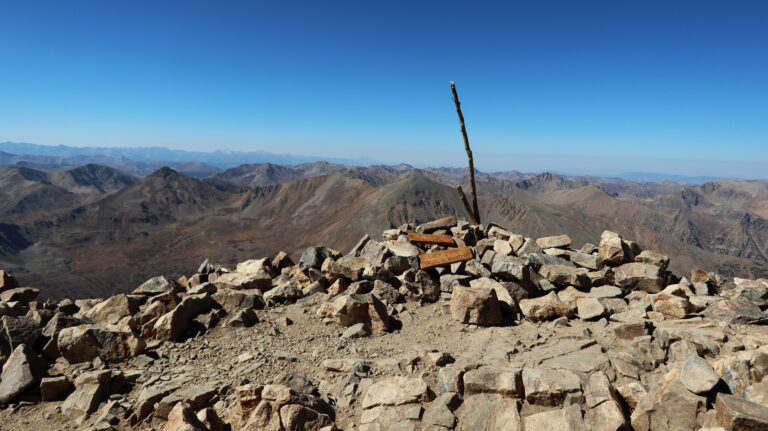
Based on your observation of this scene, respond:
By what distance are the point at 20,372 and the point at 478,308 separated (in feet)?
25.2

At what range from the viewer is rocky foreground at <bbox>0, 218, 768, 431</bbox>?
493cm

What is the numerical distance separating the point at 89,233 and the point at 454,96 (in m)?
119

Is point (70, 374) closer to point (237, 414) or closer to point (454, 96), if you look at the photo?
point (237, 414)

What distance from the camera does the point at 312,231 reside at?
3728 inches

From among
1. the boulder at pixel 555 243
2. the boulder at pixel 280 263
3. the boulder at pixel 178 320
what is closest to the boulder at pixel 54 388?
the boulder at pixel 178 320

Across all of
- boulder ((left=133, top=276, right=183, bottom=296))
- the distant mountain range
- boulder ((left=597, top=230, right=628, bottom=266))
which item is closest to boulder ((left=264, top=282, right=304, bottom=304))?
boulder ((left=133, top=276, right=183, bottom=296))

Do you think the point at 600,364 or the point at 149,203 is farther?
the point at 149,203

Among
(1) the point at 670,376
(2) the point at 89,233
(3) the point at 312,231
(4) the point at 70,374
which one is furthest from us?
(2) the point at 89,233

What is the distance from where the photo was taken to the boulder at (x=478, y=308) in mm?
8062

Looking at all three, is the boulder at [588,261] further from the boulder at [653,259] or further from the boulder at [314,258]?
the boulder at [314,258]

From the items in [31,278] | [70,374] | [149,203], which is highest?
[70,374]

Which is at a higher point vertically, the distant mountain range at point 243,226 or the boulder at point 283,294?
the boulder at point 283,294

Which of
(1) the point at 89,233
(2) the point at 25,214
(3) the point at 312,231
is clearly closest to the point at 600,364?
(3) the point at 312,231

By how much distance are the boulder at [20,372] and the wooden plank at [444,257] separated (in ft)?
24.9
